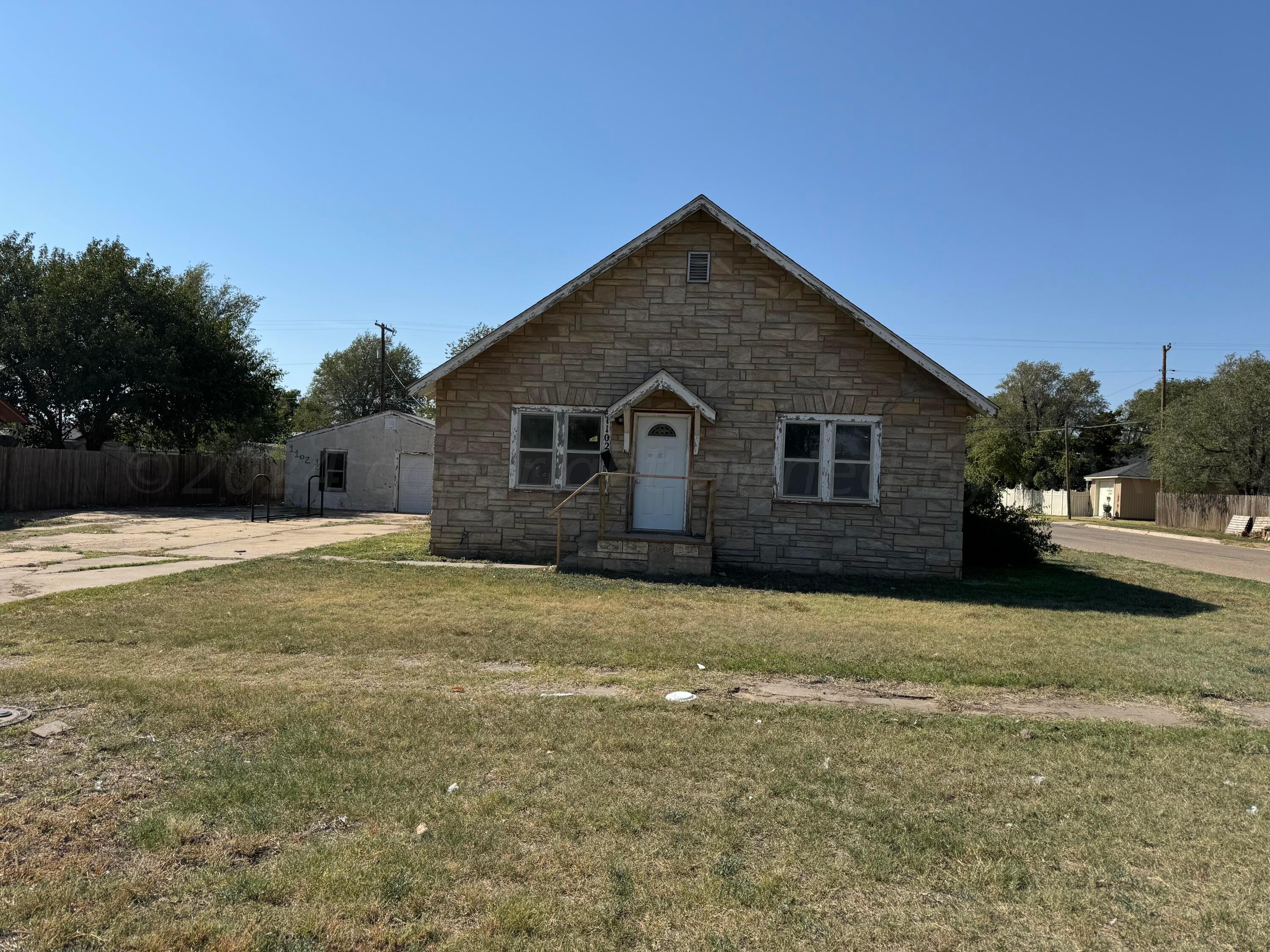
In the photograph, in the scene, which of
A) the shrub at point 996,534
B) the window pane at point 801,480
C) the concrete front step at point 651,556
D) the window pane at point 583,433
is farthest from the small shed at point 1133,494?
the window pane at point 583,433

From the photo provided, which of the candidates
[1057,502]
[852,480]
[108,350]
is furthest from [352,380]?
[852,480]

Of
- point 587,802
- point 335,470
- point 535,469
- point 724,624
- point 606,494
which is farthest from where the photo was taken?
point 335,470

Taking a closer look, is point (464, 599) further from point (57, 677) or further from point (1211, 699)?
point (1211, 699)

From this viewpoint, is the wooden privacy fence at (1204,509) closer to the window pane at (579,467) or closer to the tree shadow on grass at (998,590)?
the tree shadow on grass at (998,590)

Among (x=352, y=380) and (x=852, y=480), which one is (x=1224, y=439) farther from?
(x=352, y=380)

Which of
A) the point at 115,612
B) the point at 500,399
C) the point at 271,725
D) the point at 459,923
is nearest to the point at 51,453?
the point at 500,399

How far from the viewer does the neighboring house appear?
29.7 m

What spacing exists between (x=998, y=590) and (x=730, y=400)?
5.08 meters

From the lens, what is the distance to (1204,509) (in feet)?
121

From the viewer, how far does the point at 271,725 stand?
534cm

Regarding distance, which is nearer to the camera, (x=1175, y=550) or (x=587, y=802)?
(x=587, y=802)

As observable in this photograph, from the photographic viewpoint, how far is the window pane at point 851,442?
14.5 metres

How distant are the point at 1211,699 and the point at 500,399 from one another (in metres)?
11.0

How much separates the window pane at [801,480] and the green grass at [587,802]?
6.38 m
